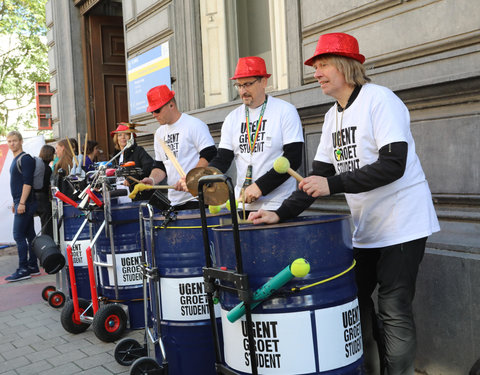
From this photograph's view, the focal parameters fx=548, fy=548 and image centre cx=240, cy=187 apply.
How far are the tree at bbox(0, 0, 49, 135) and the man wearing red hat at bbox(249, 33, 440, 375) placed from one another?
2088 cm

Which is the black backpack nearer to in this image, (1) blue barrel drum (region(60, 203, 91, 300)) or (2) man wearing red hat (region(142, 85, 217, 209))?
(1) blue barrel drum (region(60, 203, 91, 300))

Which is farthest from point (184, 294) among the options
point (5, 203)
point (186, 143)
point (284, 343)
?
point (5, 203)

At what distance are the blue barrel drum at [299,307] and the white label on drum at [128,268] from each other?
222cm

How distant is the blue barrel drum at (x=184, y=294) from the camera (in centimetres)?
290

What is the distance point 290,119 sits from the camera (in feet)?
10.9

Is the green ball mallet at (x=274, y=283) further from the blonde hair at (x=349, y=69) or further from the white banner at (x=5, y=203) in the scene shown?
the white banner at (x=5, y=203)

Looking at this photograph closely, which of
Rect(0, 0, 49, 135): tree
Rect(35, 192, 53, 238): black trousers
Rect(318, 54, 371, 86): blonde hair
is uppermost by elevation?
Rect(0, 0, 49, 135): tree

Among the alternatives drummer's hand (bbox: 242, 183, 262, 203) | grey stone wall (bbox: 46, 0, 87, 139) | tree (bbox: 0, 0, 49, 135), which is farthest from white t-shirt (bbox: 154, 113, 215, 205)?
tree (bbox: 0, 0, 49, 135)

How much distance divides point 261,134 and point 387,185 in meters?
1.15

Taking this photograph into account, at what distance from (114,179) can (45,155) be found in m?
3.89

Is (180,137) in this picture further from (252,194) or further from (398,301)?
(398,301)

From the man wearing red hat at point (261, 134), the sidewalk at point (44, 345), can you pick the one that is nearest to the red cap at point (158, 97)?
the man wearing red hat at point (261, 134)

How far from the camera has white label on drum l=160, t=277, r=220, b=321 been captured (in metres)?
2.93

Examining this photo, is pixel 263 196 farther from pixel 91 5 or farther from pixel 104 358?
pixel 91 5
